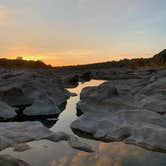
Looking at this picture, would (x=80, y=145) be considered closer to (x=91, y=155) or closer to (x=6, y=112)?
(x=91, y=155)

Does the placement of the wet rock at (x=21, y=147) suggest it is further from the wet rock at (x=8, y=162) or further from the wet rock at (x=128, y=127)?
the wet rock at (x=128, y=127)

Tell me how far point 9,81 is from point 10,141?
15.7 metres

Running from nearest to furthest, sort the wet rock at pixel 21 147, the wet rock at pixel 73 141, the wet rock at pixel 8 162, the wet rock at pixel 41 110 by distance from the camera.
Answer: the wet rock at pixel 8 162 < the wet rock at pixel 21 147 < the wet rock at pixel 73 141 < the wet rock at pixel 41 110

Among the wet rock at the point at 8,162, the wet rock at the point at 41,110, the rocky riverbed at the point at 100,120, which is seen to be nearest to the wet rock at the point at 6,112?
the rocky riverbed at the point at 100,120

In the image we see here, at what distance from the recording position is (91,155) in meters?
11.2

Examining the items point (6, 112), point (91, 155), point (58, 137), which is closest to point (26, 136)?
point (58, 137)

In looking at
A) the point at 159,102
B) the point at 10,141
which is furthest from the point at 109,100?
the point at 10,141

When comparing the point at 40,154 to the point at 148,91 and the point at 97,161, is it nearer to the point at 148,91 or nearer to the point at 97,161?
the point at 97,161

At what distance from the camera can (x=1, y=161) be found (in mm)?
8945

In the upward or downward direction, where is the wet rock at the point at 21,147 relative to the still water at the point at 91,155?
upward

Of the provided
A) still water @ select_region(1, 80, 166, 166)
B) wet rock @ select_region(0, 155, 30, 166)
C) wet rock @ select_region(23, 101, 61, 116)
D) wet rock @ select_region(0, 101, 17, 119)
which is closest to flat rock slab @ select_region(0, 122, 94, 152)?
still water @ select_region(1, 80, 166, 166)

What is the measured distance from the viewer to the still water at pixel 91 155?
1055cm

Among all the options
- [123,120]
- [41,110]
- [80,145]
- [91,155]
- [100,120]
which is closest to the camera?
[91,155]

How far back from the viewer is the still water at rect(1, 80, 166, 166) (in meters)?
10.5
